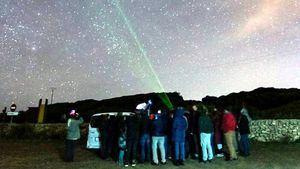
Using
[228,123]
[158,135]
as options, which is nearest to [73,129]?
[158,135]

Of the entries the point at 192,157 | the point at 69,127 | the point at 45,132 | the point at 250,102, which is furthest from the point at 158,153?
the point at 250,102

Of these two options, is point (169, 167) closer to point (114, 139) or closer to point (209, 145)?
point (209, 145)

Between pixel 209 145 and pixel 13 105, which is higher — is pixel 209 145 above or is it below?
below

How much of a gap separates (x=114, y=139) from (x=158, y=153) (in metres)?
1.72

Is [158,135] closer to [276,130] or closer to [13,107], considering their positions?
[276,130]

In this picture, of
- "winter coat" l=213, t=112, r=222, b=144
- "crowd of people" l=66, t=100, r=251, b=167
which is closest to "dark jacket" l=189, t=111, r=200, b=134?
"crowd of people" l=66, t=100, r=251, b=167

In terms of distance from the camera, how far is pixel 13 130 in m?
27.4

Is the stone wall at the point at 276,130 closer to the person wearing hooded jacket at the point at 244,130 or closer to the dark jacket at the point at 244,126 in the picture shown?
the person wearing hooded jacket at the point at 244,130

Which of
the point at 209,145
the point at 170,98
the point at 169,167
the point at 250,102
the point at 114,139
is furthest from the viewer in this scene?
the point at 170,98

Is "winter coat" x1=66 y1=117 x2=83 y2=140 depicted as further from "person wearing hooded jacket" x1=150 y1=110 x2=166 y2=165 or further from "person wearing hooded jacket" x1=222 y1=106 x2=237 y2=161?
"person wearing hooded jacket" x1=222 y1=106 x2=237 y2=161

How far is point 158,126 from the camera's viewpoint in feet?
40.0

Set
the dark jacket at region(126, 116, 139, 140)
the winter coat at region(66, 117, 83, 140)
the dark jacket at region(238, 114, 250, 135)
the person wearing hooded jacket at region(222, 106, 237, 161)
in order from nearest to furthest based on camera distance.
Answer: the dark jacket at region(126, 116, 139, 140)
the winter coat at region(66, 117, 83, 140)
the person wearing hooded jacket at region(222, 106, 237, 161)
the dark jacket at region(238, 114, 250, 135)

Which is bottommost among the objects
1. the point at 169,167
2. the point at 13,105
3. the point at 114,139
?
the point at 169,167

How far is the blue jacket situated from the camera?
12117 mm
